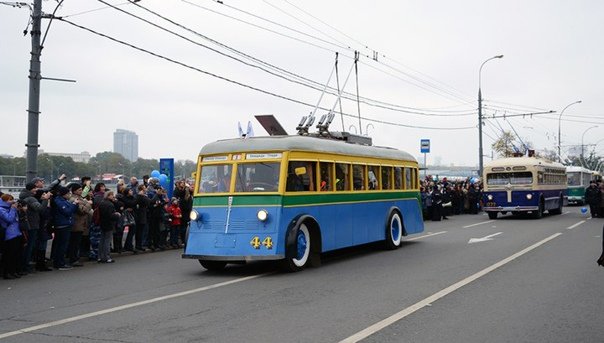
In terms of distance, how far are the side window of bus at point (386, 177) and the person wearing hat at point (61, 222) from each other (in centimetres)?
753

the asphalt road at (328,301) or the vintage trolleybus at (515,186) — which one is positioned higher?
the vintage trolleybus at (515,186)

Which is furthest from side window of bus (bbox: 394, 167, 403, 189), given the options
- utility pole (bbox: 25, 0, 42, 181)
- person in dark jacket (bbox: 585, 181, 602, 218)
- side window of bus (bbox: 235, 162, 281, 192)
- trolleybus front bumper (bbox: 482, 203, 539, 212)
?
person in dark jacket (bbox: 585, 181, 602, 218)

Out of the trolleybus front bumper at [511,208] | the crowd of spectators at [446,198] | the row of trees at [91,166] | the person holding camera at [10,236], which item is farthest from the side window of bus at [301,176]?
the trolleybus front bumper at [511,208]

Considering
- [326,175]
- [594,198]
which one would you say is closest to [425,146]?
[594,198]

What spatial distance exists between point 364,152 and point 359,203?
131 cm

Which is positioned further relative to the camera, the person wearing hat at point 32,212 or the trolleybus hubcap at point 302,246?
the person wearing hat at point 32,212

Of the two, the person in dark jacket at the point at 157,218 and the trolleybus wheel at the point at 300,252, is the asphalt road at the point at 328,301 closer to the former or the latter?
the trolleybus wheel at the point at 300,252

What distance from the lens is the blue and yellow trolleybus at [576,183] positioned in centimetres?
4428

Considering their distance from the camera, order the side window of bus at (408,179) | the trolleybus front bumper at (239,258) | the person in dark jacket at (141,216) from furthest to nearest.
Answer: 1. the side window of bus at (408,179)
2. the person in dark jacket at (141,216)
3. the trolleybus front bumper at (239,258)

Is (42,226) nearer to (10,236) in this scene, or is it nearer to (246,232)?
(10,236)

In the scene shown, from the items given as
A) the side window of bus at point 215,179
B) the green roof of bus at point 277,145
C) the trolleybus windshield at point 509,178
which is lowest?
the side window of bus at point 215,179

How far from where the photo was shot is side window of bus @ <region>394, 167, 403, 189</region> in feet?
54.2

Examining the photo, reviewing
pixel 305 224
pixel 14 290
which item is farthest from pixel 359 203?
pixel 14 290

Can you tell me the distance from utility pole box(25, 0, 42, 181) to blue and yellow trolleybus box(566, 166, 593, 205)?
38230 mm
